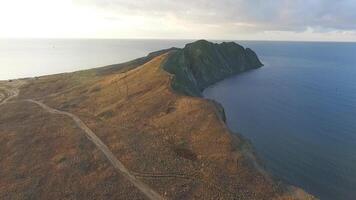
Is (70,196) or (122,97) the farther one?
(122,97)

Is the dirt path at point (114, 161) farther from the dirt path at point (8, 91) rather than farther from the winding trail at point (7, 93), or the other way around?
the dirt path at point (8, 91)

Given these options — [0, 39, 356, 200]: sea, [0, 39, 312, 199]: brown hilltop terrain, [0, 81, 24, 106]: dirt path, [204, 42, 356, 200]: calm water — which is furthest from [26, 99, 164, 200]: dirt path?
[0, 81, 24, 106]: dirt path

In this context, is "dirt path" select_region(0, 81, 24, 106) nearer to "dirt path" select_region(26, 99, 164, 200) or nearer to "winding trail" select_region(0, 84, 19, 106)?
"winding trail" select_region(0, 84, 19, 106)

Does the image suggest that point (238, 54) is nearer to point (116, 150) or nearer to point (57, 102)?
point (57, 102)

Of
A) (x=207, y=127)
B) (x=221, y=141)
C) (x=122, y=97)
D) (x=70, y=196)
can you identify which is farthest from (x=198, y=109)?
(x=70, y=196)

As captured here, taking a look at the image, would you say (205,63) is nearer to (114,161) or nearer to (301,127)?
(301,127)

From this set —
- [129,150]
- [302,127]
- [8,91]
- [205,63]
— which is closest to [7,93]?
[8,91]
